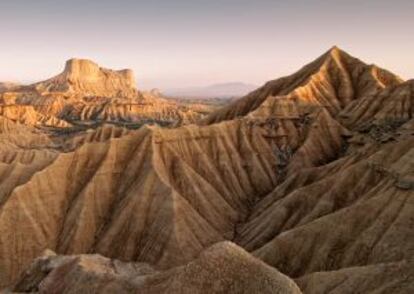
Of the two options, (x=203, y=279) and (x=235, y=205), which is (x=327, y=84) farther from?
(x=203, y=279)

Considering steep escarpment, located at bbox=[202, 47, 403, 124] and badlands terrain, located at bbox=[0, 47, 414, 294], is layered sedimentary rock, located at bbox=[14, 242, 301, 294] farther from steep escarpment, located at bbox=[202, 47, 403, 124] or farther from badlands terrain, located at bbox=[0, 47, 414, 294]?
steep escarpment, located at bbox=[202, 47, 403, 124]

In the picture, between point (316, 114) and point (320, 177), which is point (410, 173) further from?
point (316, 114)

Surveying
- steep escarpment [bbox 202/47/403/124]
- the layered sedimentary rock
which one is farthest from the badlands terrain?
steep escarpment [bbox 202/47/403/124]

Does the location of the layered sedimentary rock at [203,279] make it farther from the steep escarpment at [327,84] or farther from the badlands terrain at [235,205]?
the steep escarpment at [327,84]

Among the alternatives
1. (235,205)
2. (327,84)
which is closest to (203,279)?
(235,205)

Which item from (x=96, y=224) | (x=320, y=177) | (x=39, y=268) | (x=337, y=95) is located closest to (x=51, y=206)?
(x=96, y=224)

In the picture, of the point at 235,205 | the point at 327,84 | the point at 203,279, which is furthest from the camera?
the point at 327,84

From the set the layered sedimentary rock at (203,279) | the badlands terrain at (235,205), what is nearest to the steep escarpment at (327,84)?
the badlands terrain at (235,205)

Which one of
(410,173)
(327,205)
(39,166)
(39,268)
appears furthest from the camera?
(39,166)
